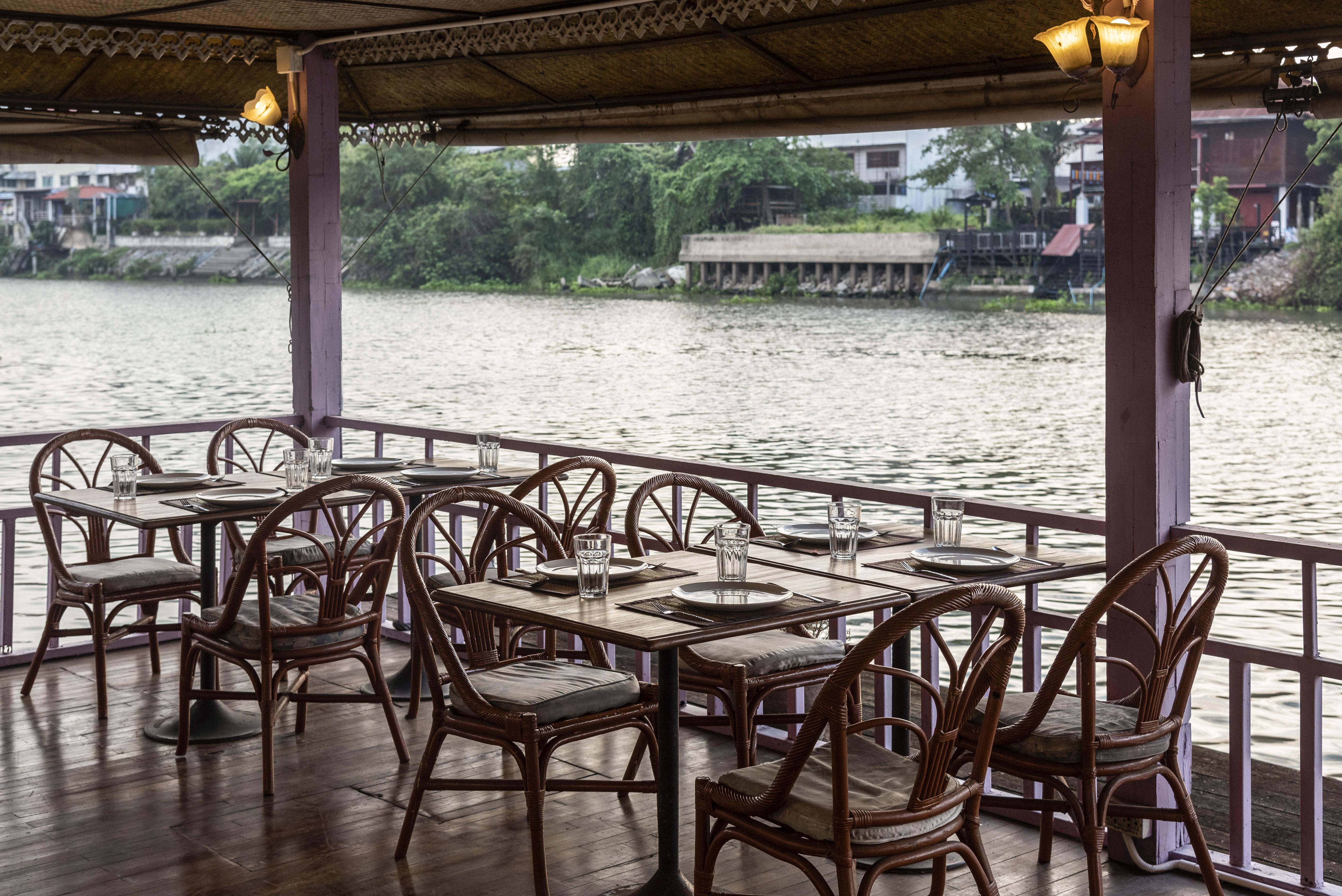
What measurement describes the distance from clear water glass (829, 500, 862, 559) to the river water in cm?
1315

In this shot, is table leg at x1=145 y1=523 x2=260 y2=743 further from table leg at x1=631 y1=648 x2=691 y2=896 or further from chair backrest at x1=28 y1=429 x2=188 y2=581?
table leg at x1=631 y1=648 x2=691 y2=896

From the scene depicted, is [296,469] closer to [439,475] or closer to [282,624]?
[439,475]

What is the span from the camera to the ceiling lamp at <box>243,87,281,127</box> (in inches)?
226

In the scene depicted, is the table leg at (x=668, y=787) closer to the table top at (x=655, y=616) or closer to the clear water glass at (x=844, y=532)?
the table top at (x=655, y=616)

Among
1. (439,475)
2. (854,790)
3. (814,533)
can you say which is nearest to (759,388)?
(439,475)

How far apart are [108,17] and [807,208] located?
39.5 m

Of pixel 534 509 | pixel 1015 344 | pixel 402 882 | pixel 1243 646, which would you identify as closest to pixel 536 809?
pixel 402 882

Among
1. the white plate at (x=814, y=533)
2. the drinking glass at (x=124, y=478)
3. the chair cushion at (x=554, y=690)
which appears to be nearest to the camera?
the chair cushion at (x=554, y=690)

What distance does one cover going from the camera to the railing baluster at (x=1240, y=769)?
329 centimetres

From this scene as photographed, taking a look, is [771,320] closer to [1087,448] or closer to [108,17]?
[1087,448]

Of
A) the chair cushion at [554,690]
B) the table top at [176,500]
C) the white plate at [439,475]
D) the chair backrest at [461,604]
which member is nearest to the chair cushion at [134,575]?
the table top at [176,500]

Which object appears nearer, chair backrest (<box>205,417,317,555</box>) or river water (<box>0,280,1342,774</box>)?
chair backrest (<box>205,417,317,555</box>)

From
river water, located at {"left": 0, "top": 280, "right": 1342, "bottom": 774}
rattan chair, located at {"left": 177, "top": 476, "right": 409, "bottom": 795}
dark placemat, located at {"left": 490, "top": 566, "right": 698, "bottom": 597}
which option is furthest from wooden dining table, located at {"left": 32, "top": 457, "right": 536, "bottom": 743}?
river water, located at {"left": 0, "top": 280, "right": 1342, "bottom": 774}

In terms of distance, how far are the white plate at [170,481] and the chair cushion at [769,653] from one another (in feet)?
6.58
